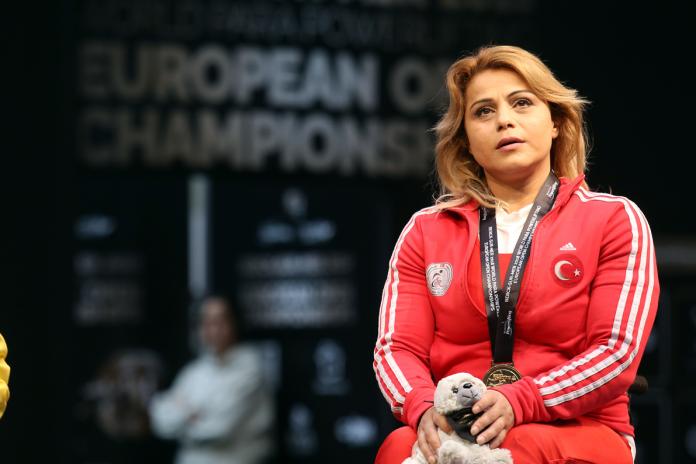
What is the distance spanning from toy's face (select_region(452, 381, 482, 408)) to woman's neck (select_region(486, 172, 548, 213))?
1.44 ft

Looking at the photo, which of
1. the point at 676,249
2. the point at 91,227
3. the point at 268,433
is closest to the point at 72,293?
the point at 91,227

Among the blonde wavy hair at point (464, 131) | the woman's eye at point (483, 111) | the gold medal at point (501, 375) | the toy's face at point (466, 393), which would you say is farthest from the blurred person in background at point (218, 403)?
the toy's face at point (466, 393)

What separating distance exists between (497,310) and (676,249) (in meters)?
3.55

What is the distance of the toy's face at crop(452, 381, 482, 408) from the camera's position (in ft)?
7.02

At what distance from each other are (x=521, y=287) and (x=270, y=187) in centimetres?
376

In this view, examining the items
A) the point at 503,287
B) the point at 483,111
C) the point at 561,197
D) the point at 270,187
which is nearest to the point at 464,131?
the point at 483,111

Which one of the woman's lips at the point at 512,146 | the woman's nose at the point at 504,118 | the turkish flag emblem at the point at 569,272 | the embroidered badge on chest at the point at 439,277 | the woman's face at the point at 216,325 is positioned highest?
the woman's nose at the point at 504,118

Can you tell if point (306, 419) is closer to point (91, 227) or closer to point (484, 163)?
point (91, 227)

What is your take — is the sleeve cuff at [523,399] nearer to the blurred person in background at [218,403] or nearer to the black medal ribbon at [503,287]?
the black medal ribbon at [503,287]

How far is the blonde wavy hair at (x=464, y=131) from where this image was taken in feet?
7.88

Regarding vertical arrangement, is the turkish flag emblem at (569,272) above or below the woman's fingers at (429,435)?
above

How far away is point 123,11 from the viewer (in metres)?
5.62

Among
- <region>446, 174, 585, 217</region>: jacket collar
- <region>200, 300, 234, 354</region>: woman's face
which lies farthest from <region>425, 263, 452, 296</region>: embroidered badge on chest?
<region>200, 300, 234, 354</region>: woman's face

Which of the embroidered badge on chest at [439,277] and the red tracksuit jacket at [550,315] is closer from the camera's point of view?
the red tracksuit jacket at [550,315]
